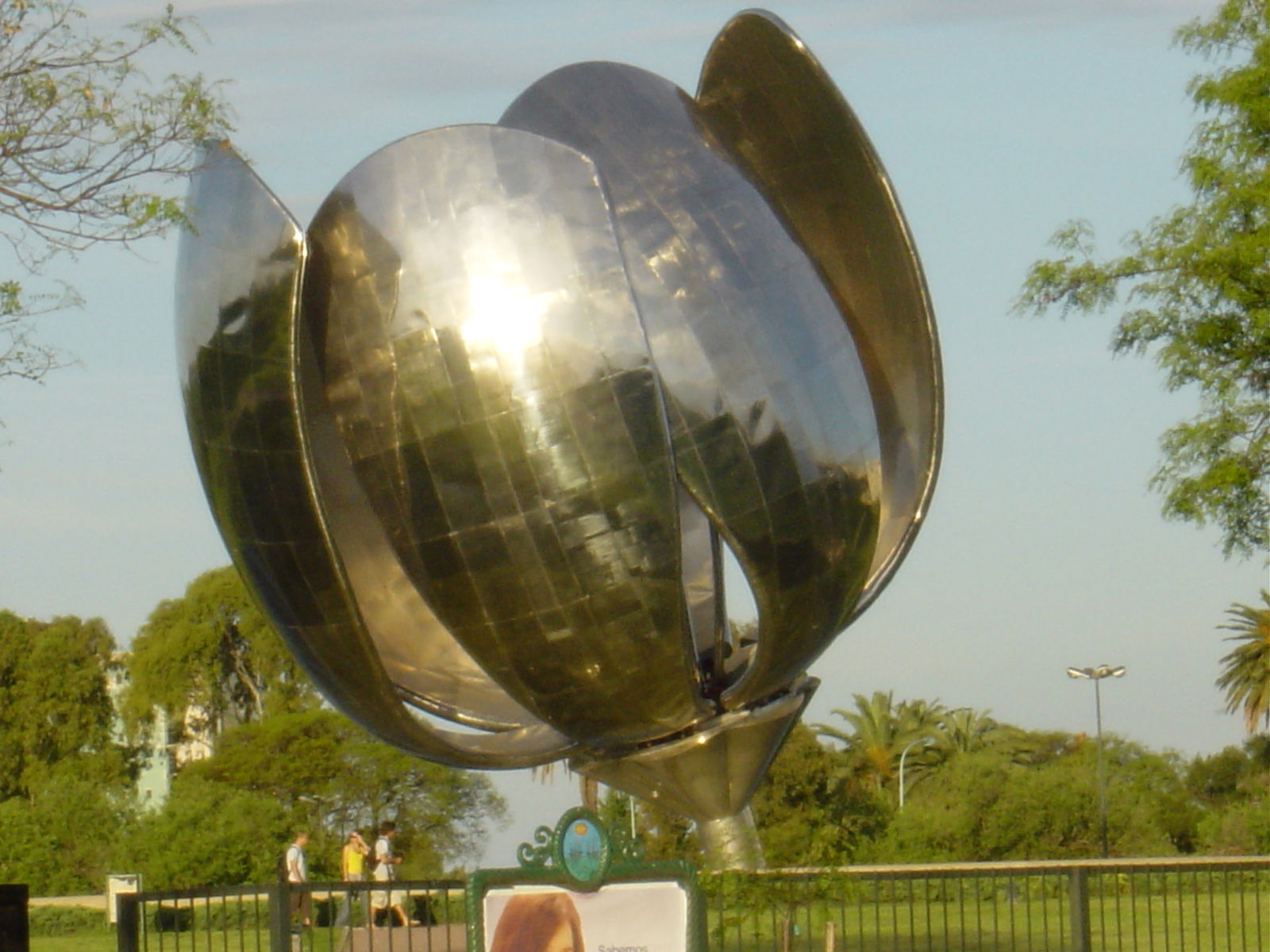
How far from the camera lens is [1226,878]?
42.9 feet

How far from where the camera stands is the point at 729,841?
12.8m

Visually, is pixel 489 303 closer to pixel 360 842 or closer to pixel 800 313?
pixel 800 313

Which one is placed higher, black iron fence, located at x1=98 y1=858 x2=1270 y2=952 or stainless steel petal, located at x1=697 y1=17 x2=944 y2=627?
stainless steel petal, located at x1=697 y1=17 x2=944 y2=627

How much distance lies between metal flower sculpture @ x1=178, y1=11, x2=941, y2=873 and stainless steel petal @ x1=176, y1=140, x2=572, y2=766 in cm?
2

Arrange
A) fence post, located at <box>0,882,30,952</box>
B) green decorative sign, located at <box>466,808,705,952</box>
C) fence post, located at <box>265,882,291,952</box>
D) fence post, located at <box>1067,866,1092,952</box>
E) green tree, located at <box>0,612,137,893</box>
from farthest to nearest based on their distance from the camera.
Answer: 1. green tree, located at <box>0,612,137,893</box>
2. fence post, located at <box>1067,866,1092,952</box>
3. fence post, located at <box>265,882,291,952</box>
4. fence post, located at <box>0,882,30,952</box>
5. green decorative sign, located at <box>466,808,705,952</box>

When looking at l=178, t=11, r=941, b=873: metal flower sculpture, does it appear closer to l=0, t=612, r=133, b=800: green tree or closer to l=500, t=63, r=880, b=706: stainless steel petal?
l=500, t=63, r=880, b=706: stainless steel petal

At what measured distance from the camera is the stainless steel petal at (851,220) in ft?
39.9

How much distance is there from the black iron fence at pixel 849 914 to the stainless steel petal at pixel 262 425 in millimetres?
1437

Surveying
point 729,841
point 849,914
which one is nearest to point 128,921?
point 729,841

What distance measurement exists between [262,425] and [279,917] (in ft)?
9.52

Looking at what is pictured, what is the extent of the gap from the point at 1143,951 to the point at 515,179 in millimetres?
7916

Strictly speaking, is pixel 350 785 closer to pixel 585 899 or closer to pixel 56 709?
pixel 56 709

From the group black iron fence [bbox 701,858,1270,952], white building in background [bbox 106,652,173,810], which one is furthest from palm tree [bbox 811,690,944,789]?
black iron fence [bbox 701,858,1270,952]

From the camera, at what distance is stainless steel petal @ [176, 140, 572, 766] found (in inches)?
419
